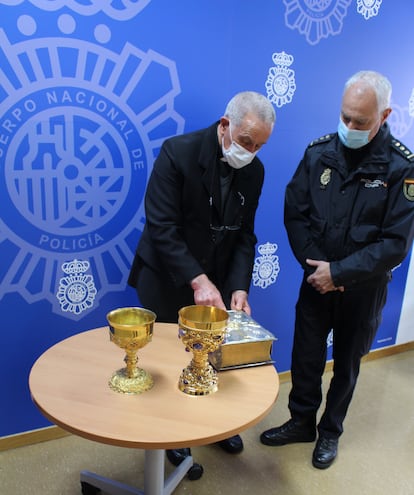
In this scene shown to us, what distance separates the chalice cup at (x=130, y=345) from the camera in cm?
108

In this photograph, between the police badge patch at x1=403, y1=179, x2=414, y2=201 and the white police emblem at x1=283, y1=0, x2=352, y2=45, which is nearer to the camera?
the police badge patch at x1=403, y1=179, x2=414, y2=201

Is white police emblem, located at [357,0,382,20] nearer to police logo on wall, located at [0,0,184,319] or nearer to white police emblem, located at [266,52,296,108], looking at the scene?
white police emblem, located at [266,52,296,108]

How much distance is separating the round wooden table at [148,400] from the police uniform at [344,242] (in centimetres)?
67

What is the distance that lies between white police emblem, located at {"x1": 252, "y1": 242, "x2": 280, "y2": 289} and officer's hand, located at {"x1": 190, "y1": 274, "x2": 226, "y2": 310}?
34.1 inches

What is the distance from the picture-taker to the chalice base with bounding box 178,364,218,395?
3.74 ft

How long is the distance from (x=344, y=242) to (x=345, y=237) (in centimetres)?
2

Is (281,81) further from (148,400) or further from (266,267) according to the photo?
(148,400)

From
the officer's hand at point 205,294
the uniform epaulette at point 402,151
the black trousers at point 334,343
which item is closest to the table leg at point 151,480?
the officer's hand at point 205,294

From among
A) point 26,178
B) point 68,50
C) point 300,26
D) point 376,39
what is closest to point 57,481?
point 26,178

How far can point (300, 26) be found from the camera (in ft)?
6.86

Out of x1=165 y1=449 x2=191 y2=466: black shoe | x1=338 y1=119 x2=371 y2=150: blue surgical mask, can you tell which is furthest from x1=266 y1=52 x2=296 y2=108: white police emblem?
x1=165 y1=449 x2=191 y2=466: black shoe

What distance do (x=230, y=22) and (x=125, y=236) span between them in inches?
40.3

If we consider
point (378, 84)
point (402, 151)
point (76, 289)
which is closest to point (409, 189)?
point (402, 151)

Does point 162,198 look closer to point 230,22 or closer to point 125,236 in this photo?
point 125,236
